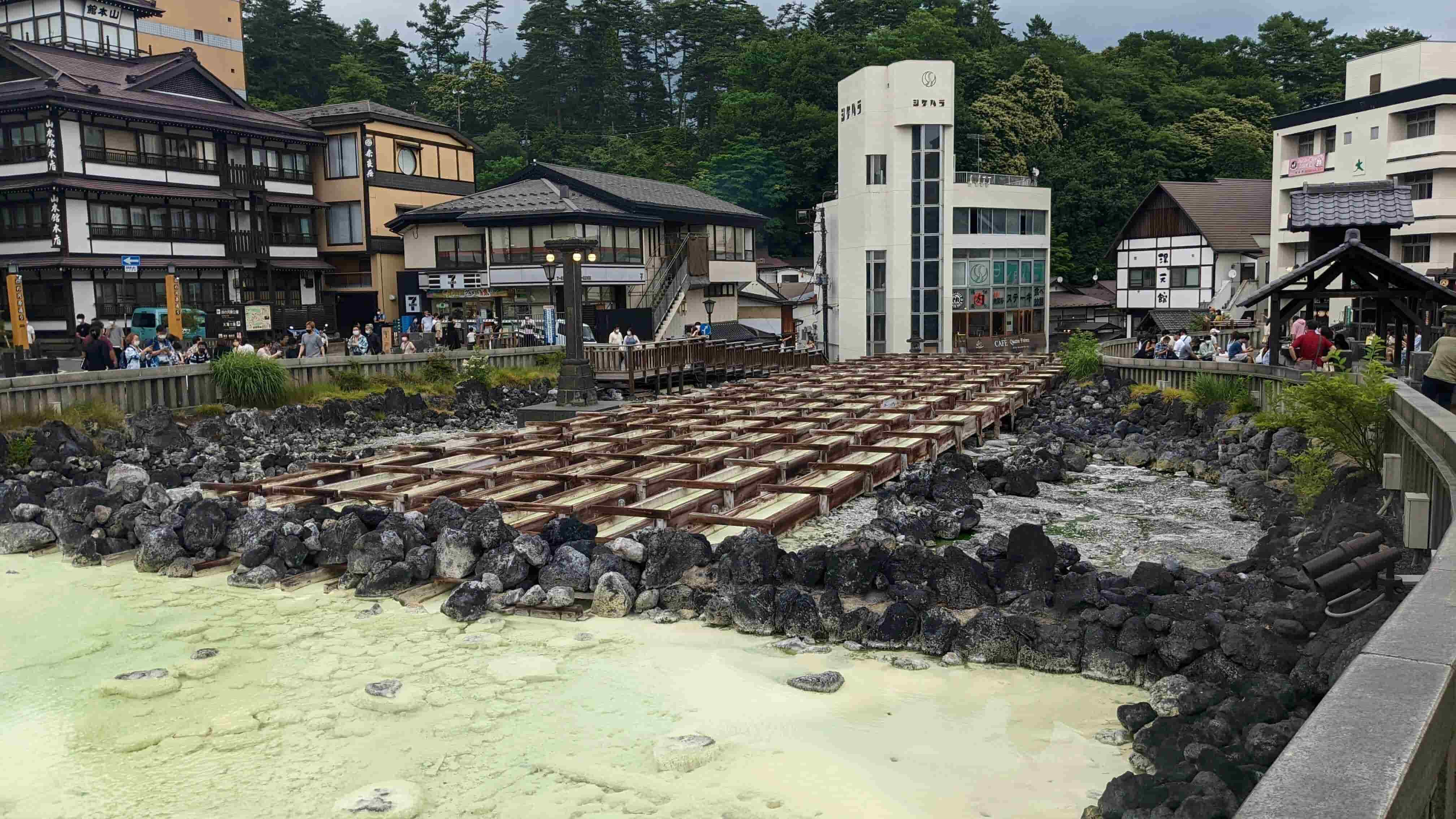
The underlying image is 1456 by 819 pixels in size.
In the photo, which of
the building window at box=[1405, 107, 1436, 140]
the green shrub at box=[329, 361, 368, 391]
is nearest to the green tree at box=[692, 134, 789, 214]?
the building window at box=[1405, 107, 1436, 140]

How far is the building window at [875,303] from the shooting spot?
143 ft

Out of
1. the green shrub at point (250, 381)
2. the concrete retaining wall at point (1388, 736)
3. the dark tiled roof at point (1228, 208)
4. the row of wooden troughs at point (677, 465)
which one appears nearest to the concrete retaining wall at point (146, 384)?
the green shrub at point (250, 381)

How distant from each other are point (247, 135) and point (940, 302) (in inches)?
1061

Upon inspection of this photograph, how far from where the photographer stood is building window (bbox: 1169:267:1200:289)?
45125 mm

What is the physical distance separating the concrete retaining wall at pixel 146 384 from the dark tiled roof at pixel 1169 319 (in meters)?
31.8

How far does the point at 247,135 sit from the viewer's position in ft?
122

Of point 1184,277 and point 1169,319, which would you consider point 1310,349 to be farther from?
point 1184,277

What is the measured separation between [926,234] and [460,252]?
60.2 feet

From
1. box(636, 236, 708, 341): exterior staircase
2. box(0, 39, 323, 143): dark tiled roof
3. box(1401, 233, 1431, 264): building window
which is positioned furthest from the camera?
box(636, 236, 708, 341): exterior staircase

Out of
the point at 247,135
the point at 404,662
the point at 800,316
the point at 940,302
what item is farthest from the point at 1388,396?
the point at 800,316

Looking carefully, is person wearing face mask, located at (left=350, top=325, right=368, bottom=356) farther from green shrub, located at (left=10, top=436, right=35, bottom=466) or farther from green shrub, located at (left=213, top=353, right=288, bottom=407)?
green shrub, located at (left=10, top=436, right=35, bottom=466)

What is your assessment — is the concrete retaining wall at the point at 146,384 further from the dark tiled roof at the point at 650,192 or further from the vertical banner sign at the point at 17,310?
the dark tiled roof at the point at 650,192

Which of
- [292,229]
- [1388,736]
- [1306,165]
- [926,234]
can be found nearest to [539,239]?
[292,229]

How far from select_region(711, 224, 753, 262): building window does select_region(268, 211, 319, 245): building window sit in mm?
15804
